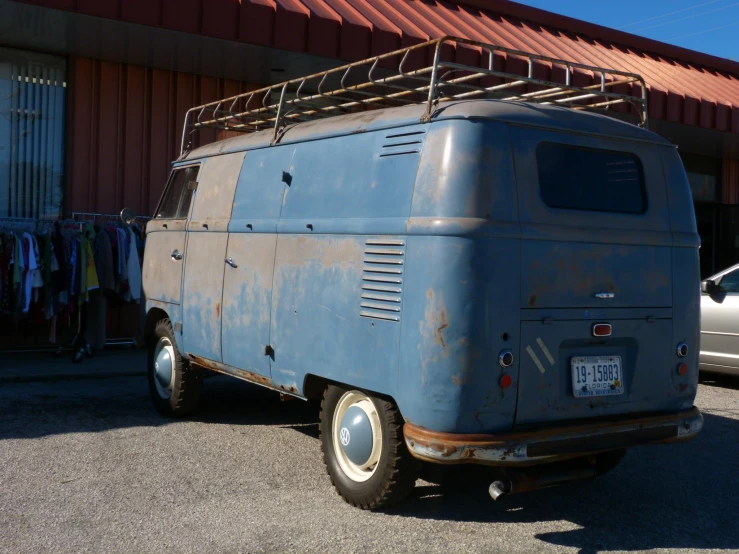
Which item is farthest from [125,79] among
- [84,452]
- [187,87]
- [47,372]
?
[84,452]

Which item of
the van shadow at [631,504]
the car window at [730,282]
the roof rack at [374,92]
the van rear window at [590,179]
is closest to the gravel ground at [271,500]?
the van shadow at [631,504]

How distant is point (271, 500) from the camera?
5266 mm

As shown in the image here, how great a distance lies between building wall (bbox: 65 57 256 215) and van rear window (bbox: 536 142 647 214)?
26.9 ft

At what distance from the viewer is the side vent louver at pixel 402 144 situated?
4.90 meters

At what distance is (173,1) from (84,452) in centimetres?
582

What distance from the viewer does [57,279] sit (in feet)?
33.4

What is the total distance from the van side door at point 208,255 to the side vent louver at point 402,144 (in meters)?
1.94

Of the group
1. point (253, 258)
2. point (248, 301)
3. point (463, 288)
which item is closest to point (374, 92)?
point (253, 258)

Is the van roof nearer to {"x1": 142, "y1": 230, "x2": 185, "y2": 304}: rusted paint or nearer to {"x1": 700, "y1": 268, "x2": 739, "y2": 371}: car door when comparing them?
{"x1": 142, "y1": 230, "x2": 185, "y2": 304}: rusted paint

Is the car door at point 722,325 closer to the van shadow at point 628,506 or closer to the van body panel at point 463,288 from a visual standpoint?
the van shadow at point 628,506

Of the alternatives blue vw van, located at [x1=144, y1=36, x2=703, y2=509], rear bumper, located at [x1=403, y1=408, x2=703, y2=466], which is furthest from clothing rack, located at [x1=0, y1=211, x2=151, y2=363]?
rear bumper, located at [x1=403, y1=408, x2=703, y2=466]

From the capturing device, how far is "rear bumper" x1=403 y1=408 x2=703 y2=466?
4.42 metres

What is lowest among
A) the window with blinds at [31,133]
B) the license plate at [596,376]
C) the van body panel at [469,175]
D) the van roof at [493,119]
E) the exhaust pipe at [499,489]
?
the exhaust pipe at [499,489]

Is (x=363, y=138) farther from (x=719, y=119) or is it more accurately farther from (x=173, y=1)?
(x=719, y=119)
